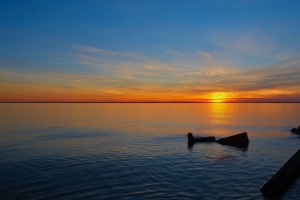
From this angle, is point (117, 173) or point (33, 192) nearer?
point (33, 192)

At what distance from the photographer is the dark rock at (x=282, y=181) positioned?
45.3 feet

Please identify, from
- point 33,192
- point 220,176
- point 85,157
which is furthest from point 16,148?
point 220,176

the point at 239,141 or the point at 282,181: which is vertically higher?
the point at 282,181

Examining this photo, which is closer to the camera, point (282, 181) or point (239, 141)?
point (282, 181)

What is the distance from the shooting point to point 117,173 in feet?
63.1

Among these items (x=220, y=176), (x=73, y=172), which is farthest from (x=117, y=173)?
(x=220, y=176)

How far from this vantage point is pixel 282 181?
46.3ft

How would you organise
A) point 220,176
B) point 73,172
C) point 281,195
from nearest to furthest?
point 281,195, point 220,176, point 73,172

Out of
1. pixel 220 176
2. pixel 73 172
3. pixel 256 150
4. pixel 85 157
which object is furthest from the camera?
pixel 256 150

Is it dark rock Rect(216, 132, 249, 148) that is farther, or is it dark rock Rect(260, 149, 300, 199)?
dark rock Rect(216, 132, 249, 148)

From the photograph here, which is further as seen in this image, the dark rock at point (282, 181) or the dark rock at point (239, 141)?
Result: the dark rock at point (239, 141)

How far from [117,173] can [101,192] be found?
4.44 m

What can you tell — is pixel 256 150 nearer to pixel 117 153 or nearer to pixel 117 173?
pixel 117 153

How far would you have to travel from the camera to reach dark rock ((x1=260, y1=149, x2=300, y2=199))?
544 inches
